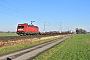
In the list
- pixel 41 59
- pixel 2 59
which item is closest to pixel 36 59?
pixel 41 59

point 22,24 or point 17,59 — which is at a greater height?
point 22,24

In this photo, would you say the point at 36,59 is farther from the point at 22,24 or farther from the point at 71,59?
the point at 22,24

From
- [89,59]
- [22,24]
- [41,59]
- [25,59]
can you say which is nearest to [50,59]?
[41,59]

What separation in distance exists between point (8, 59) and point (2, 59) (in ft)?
1.90

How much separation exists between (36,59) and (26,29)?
51382 millimetres

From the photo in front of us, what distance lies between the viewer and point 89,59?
1535 centimetres

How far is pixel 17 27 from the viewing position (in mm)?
65812

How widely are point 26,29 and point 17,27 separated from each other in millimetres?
3095

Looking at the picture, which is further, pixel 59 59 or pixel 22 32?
pixel 22 32

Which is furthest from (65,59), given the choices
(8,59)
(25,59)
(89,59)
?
(8,59)

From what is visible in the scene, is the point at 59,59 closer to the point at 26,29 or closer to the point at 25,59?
the point at 25,59

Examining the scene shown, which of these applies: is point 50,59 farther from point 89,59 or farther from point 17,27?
point 17,27

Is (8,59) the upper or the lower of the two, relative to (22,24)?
lower

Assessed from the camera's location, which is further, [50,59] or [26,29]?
[26,29]
